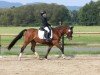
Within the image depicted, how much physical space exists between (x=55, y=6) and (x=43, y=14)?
A: 62072 mm

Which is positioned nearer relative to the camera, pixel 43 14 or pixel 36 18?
pixel 43 14

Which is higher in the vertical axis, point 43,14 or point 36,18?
point 43,14

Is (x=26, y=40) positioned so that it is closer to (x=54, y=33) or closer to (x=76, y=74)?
(x=54, y=33)

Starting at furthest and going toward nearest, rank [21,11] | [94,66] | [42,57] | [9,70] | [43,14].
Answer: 1. [21,11]
2. [42,57]
3. [43,14]
4. [94,66]
5. [9,70]

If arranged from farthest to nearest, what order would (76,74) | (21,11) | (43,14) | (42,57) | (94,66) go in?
1. (21,11)
2. (42,57)
3. (43,14)
4. (94,66)
5. (76,74)

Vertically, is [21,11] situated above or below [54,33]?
below

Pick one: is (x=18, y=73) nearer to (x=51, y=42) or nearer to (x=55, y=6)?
(x=51, y=42)

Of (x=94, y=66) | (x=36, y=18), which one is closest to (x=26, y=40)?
(x=94, y=66)

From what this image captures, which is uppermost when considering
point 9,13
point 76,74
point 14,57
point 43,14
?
point 43,14

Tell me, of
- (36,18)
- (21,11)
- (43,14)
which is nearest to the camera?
(43,14)

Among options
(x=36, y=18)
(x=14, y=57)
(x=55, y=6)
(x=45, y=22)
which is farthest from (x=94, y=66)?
(x=55, y=6)

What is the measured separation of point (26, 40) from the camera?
16.8 m

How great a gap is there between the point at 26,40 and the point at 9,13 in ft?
204

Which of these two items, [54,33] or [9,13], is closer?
[54,33]
